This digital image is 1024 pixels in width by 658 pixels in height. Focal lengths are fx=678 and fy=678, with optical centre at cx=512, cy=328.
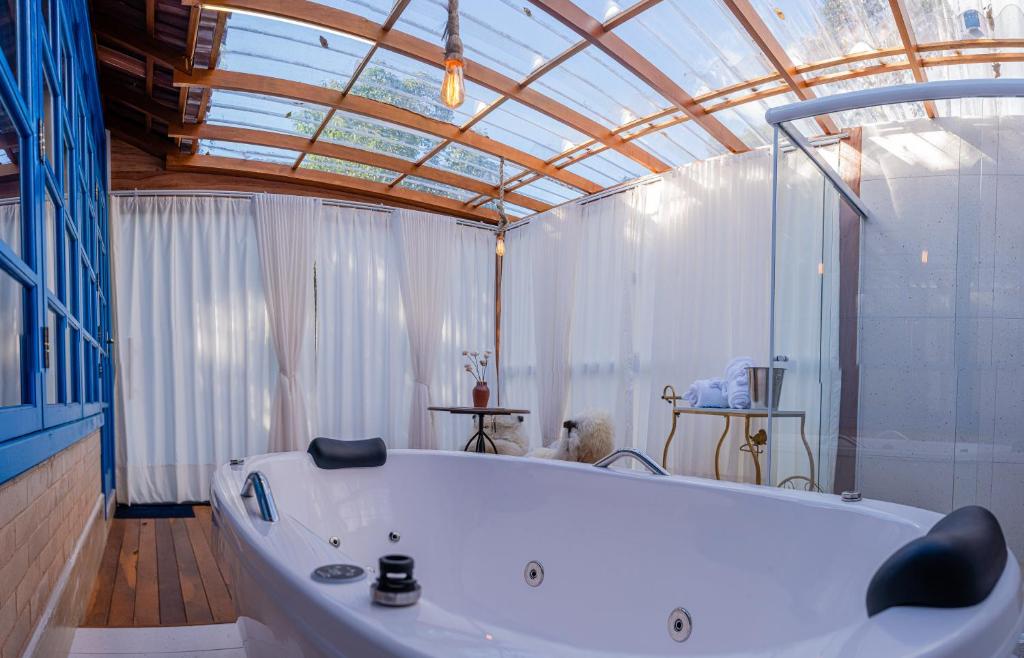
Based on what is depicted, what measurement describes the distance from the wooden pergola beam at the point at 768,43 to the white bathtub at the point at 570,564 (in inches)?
89.3

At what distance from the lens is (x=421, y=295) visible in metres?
6.13

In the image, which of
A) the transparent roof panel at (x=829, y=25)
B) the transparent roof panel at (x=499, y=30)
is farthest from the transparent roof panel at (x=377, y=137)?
the transparent roof panel at (x=829, y=25)

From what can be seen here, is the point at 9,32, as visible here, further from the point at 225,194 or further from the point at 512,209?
the point at 512,209

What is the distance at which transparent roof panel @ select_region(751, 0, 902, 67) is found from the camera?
3180mm

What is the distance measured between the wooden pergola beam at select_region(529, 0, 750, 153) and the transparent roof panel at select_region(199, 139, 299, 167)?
2742mm

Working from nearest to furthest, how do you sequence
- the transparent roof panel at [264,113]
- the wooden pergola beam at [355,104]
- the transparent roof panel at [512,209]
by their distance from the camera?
the wooden pergola beam at [355,104], the transparent roof panel at [264,113], the transparent roof panel at [512,209]

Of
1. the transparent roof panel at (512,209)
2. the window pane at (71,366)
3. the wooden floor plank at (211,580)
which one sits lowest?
the wooden floor plank at (211,580)

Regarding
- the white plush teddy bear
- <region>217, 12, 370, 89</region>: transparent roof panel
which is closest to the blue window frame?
<region>217, 12, 370, 89</region>: transparent roof panel

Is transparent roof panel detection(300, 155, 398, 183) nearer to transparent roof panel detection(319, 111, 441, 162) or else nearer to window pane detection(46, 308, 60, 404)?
transparent roof panel detection(319, 111, 441, 162)

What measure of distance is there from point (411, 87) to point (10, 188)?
341 centimetres

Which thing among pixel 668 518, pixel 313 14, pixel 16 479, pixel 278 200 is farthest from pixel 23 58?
pixel 278 200

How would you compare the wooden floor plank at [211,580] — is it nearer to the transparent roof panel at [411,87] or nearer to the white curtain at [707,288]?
the transparent roof panel at [411,87]

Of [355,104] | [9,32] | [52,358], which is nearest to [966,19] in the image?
[355,104]

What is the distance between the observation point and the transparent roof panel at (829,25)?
3.18 m
